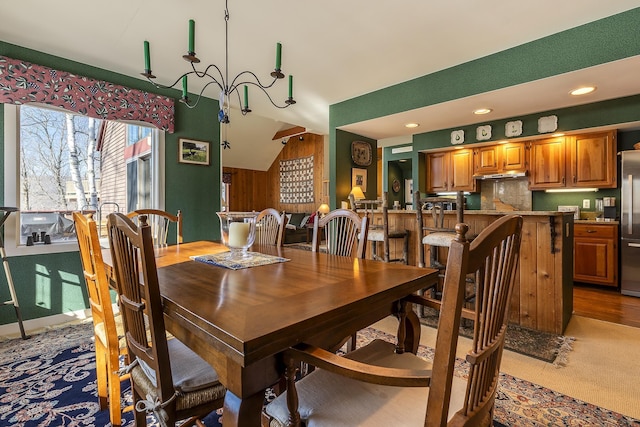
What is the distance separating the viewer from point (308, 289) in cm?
106

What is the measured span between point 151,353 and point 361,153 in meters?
4.30

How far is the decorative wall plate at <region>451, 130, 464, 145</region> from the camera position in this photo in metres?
4.69

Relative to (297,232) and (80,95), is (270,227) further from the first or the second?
(297,232)

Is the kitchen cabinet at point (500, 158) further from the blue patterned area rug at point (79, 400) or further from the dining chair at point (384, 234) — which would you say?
the blue patterned area rug at point (79, 400)

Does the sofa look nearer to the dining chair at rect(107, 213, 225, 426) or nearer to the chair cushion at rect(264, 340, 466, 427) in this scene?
the dining chair at rect(107, 213, 225, 426)

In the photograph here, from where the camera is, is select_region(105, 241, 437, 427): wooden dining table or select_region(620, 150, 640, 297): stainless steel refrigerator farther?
select_region(620, 150, 640, 297): stainless steel refrigerator

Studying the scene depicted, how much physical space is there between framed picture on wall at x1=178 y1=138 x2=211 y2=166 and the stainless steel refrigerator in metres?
5.12

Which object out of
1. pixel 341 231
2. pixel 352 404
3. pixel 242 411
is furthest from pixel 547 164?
pixel 242 411

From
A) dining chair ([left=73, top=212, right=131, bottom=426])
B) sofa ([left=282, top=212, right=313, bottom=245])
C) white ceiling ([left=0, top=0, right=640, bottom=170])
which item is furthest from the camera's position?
sofa ([left=282, top=212, right=313, bottom=245])

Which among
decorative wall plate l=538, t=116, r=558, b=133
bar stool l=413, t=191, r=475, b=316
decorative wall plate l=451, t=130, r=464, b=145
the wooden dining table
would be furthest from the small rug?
decorative wall plate l=451, t=130, r=464, b=145

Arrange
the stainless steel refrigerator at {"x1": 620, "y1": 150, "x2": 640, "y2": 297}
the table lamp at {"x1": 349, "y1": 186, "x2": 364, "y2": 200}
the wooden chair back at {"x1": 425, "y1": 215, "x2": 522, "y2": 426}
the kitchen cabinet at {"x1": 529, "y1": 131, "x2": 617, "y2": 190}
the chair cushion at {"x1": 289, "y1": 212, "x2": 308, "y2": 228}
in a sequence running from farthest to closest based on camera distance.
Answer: the chair cushion at {"x1": 289, "y1": 212, "x2": 308, "y2": 228}
the table lamp at {"x1": 349, "y1": 186, "x2": 364, "y2": 200}
the kitchen cabinet at {"x1": 529, "y1": 131, "x2": 617, "y2": 190}
the stainless steel refrigerator at {"x1": 620, "y1": 150, "x2": 640, "y2": 297}
the wooden chair back at {"x1": 425, "y1": 215, "x2": 522, "y2": 426}

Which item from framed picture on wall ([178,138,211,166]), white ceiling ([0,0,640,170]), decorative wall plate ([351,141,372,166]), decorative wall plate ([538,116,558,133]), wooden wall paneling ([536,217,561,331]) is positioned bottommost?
wooden wall paneling ([536,217,561,331])

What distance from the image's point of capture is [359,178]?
4.87 m

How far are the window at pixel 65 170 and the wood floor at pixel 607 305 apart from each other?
476 centimetres
